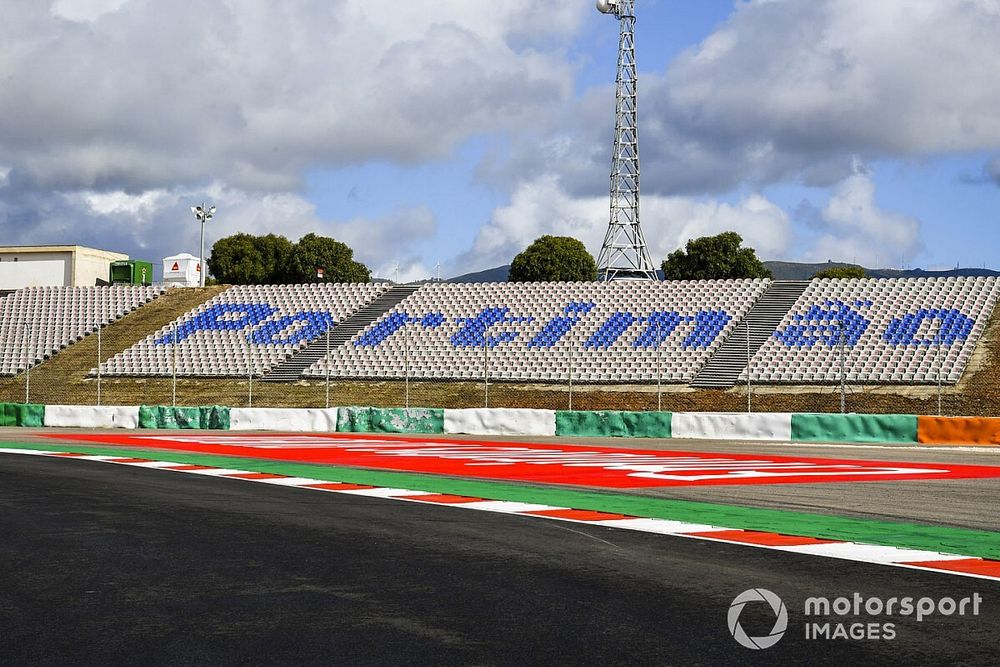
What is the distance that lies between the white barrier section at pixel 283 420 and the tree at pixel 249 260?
67085mm

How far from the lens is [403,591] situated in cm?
721

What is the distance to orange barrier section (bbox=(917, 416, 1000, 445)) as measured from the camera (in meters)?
29.3

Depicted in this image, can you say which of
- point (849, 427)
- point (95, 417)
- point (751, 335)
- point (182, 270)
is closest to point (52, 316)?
point (182, 270)

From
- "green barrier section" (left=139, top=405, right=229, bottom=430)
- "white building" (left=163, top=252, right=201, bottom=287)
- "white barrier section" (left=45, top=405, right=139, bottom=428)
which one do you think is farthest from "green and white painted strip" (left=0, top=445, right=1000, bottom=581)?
"white building" (left=163, top=252, right=201, bottom=287)

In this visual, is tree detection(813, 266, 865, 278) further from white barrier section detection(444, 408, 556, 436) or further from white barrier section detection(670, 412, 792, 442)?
white barrier section detection(444, 408, 556, 436)

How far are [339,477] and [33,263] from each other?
83.1 metres

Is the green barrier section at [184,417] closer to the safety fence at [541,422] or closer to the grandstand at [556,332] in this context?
the safety fence at [541,422]

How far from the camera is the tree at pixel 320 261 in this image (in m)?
100

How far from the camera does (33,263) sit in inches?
3585

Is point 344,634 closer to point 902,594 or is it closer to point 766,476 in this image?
point 902,594

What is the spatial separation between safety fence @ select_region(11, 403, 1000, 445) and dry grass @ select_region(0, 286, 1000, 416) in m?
8.76

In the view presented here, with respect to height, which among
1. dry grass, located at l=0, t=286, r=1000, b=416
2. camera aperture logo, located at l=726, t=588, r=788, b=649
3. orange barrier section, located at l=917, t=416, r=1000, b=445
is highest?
dry grass, located at l=0, t=286, r=1000, b=416

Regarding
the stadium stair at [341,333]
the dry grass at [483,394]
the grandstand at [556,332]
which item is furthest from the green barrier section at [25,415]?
the grandstand at [556,332]

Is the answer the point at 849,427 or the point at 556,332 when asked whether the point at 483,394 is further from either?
the point at 849,427
